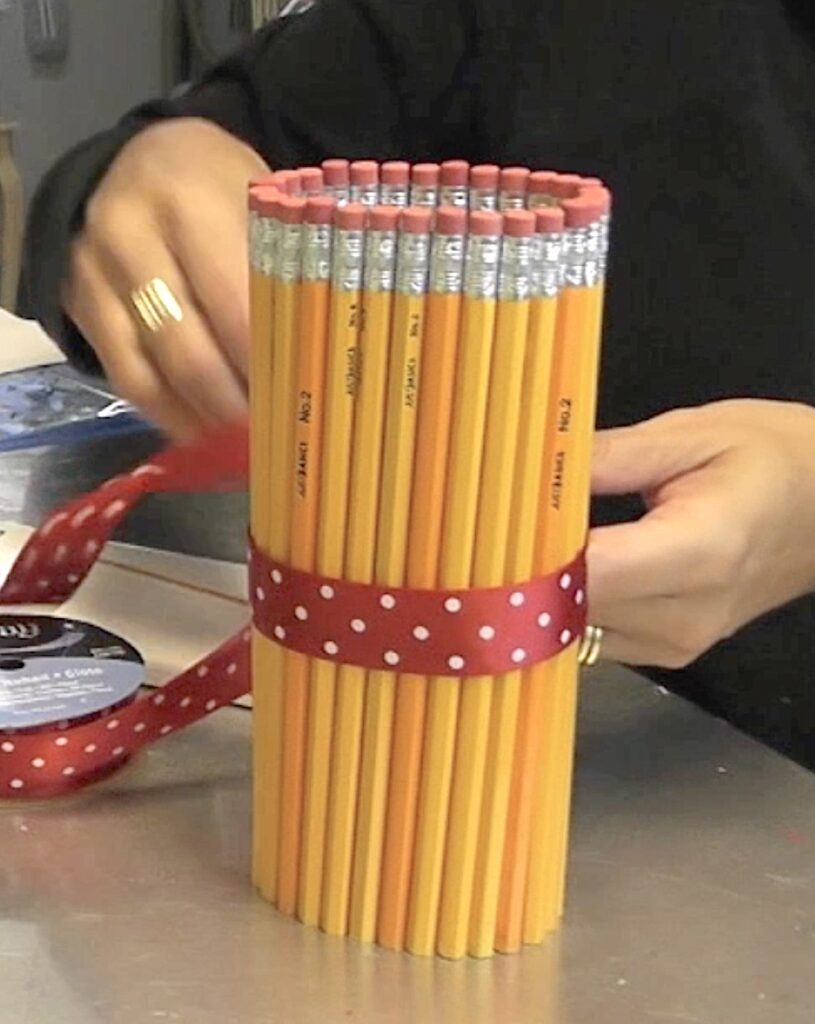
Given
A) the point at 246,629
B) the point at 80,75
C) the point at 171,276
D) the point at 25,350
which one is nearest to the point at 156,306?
the point at 171,276

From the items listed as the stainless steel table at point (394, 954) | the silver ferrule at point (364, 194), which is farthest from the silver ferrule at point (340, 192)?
the stainless steel table at point (394, 954)

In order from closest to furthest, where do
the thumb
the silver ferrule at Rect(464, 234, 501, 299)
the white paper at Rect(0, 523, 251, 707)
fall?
1. the silver ferrule at Rect(464, 234, 501, 299)
2. the thumb
3. the white paper at Rect(0, 523, 251, 707)

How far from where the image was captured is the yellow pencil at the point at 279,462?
0.49m

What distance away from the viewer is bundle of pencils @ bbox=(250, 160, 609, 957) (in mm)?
479

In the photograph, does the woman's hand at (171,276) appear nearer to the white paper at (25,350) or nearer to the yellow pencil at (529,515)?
the yellow pencil at (529,515)

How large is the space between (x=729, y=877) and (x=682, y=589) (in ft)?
0.33

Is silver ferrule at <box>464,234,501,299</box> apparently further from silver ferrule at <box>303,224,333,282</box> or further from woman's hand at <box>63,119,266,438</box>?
woman's hand at <box>63,119,266,438</box>

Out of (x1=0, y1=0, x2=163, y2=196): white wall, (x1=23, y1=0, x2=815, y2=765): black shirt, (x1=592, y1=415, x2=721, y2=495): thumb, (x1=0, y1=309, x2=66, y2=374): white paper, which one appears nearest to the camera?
(x1=592, y1=415, x2=721, y2=495): thumb

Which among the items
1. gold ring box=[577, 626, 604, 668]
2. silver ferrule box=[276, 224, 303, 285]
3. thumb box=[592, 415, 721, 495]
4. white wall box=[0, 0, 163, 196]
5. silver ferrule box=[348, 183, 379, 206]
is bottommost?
white wall box=[0, 0, 163, 196]

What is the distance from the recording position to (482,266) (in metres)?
0.47

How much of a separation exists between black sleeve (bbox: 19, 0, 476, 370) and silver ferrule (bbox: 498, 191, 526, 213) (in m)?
0.33

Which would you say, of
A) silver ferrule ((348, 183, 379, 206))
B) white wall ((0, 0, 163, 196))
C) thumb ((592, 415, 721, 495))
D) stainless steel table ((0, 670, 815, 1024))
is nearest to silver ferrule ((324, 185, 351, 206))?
silver ferrule ((348, 183, 379, 206))

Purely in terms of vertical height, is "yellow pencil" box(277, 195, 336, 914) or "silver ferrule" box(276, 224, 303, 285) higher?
"silver ferrule" box(276, 224, 303, 285)

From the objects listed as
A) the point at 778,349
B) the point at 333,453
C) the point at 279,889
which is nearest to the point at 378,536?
the point at 333,453
